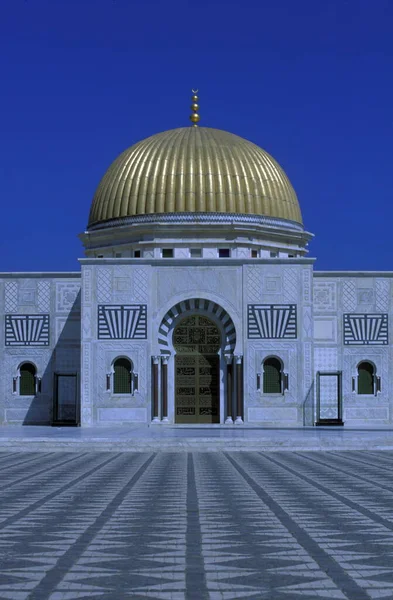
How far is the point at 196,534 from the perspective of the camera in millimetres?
6578

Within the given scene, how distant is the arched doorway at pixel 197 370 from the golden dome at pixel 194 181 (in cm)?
415

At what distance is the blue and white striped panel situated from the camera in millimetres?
26516

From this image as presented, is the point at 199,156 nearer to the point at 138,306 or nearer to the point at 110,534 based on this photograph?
the point at 138,306

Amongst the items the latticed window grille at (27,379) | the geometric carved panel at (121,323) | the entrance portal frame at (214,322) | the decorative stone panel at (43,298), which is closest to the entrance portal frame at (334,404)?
the entrance portal frame at (214,322)

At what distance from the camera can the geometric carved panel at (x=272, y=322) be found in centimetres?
2505

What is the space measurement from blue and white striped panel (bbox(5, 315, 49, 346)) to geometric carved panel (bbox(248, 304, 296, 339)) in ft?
18.0

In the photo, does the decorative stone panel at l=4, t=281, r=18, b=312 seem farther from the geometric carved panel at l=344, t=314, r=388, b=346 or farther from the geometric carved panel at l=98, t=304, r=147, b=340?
the geometric carved panel at l=344, t=314, r=388, b=346

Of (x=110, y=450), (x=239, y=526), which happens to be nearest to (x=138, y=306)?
(x=110, y=450)

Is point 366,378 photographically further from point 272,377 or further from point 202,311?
point 202,311

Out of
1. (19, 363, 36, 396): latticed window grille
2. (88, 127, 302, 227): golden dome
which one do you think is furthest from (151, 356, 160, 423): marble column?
(88, 127, 302, 227): golden dome

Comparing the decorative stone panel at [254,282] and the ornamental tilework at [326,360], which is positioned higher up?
the decorative stone panel at [254,282]

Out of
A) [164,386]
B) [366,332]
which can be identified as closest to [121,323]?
[164,386]

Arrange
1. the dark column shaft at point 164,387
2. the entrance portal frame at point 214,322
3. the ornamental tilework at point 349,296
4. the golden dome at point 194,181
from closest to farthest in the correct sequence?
the dark column shaft at point 164,387 → the entrance portal frame at point 214,322 → the ornamental tilework at point 349,296 → the golden dome at point 194,181

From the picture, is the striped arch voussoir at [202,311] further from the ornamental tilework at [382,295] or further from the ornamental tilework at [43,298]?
the ornamental tilework at [382,295]
